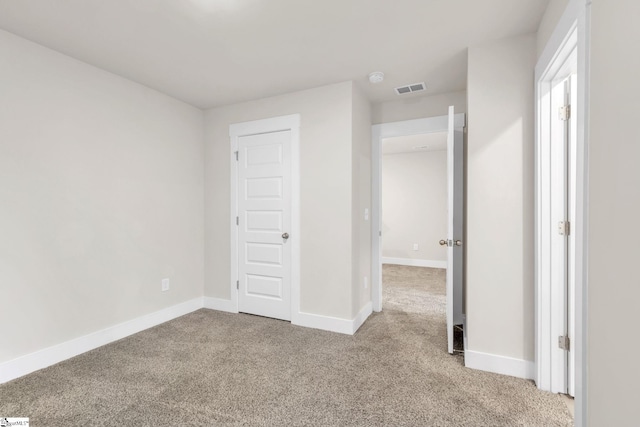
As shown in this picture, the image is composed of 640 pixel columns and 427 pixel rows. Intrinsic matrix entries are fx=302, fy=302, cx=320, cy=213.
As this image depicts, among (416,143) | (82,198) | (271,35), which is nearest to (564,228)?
A: (271,35)

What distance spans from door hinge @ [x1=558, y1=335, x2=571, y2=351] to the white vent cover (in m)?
2.36

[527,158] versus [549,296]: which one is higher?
[527,158]

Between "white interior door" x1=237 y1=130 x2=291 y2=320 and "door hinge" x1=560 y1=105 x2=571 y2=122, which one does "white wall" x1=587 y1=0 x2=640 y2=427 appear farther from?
"white interior door" x1=237 y1=130 x2=291 y2=320

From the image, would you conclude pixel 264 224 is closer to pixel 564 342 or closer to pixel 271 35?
pixel 271 35

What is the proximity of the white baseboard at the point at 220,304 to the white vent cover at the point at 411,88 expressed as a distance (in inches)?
119

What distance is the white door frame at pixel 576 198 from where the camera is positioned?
1.23 meters

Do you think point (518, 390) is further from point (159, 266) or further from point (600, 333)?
point (159, 266)

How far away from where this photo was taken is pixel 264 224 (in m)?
3.40

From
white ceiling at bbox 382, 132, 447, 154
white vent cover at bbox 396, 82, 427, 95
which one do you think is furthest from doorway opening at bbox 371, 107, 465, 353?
white ceiling at bbox 382, 132, 447, 154

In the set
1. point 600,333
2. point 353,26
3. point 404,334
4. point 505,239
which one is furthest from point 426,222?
point 600,333

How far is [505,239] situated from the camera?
2.18 meters

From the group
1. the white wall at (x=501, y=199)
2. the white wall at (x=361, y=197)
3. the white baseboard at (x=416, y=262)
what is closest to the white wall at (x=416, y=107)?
the white wall at (x=361, y=197)

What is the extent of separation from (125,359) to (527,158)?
3.39 meters

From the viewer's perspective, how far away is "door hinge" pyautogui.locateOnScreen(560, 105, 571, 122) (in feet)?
6.24
